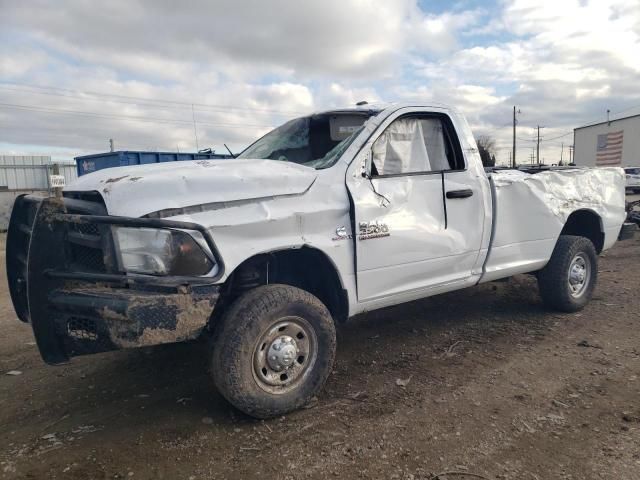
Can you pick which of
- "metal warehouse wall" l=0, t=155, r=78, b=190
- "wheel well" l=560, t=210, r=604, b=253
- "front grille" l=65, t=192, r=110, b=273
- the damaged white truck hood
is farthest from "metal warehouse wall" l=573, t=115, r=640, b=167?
"front grille" l=65, t=192, r=110, b=273

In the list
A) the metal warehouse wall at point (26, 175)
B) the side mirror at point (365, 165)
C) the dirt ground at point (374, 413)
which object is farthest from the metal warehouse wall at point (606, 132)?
the side mirror at point (365, 165)

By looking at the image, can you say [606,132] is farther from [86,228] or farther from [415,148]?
[86,228]

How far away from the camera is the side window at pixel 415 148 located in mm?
3805

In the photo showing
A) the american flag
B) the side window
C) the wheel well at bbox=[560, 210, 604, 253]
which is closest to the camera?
the side window

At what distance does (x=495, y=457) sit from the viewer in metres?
2.69

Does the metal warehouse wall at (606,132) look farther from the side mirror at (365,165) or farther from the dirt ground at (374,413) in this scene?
the side mirror at (365,165)

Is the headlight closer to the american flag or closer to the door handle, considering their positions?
the door handle

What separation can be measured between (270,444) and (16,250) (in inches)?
87.7

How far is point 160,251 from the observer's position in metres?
2.74

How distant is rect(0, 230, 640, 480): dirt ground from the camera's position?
8.71ft

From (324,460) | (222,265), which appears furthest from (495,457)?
(222,265)

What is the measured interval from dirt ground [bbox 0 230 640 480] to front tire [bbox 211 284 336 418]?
18cm

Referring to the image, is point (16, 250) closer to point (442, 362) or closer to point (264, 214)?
point (264, 214)

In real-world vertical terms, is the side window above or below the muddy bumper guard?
above
